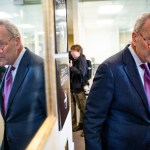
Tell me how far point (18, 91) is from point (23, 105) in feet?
0.30

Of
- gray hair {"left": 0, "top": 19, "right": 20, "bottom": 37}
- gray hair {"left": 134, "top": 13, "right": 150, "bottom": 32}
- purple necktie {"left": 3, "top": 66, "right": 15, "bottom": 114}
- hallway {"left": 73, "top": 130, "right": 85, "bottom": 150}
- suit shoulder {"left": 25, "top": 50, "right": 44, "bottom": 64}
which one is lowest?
hallway {"left": 73, "top": 130, "right": 85, "bottom": 150}

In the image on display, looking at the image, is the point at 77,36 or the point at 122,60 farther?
the point at 77,36

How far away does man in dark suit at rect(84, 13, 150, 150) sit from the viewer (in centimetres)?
151

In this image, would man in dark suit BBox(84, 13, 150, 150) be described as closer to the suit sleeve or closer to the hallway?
the suit sleeve

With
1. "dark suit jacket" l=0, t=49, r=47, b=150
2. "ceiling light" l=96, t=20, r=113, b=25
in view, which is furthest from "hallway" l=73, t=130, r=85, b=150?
"ceiling light" l=96, t=20, r=113, b=25

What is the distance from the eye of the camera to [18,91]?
1274 mm

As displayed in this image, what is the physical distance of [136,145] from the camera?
5.22 ft

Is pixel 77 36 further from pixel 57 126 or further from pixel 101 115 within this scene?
pixel 101 115

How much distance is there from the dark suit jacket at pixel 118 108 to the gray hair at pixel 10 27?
552 millimetres

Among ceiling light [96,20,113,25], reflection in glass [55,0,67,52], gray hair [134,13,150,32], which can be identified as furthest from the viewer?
ceiling light [96,20,113,25]

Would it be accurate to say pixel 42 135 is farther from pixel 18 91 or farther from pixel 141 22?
pixel 141 22

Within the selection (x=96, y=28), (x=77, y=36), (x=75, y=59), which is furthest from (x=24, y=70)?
(x=96, y=28)

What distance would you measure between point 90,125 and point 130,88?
0.32 meters

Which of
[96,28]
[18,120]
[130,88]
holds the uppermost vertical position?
[96,28]
